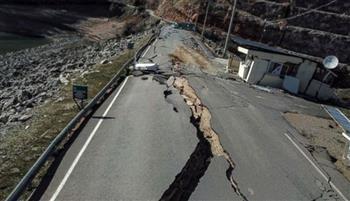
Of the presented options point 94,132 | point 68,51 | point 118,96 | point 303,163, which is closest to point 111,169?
point 94,132

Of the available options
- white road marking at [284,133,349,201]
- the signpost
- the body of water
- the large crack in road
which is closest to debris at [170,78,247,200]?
the large crack in road

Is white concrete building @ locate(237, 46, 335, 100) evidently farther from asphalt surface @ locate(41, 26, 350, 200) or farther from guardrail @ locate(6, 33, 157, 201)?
guardrail @ locate(6, 33, 157, 201)

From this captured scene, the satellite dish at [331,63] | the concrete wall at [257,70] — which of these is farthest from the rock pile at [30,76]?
the satellite dish at [331,63]

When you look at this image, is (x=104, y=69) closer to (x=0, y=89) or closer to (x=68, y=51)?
(x=0, y=89)

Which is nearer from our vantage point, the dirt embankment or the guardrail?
the guardrail

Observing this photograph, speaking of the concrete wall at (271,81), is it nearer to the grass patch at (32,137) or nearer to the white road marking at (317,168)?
the white road marking at (317,168)

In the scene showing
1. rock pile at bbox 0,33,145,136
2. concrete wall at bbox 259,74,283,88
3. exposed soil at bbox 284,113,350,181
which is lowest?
rock pile at bbox 0,33,145,136

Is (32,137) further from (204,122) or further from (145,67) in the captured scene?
(145,67)
